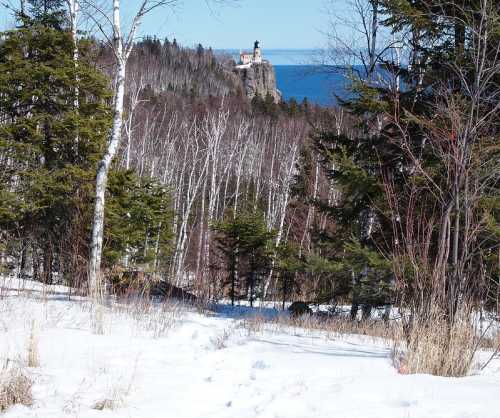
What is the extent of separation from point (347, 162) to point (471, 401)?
6085 millimetres

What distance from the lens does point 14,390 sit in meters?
3.39

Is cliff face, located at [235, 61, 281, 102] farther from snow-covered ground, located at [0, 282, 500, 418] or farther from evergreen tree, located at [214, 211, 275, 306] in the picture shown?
snow-covered ground, located at [0, 282, 500, 418]

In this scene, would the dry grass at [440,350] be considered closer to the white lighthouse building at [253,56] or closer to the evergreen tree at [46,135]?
the evergreen tree at [46,135]

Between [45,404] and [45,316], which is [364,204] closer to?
[45,316]

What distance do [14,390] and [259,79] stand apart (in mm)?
69265

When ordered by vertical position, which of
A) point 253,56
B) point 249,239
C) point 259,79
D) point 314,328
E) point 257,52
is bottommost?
point 314,328

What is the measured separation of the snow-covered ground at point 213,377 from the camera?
3379 mm

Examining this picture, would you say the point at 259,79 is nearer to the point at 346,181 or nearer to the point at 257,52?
the point at 257,52

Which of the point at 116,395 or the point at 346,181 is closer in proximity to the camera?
the point at 116,395

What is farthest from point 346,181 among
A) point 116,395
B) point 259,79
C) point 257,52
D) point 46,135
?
point 257,52

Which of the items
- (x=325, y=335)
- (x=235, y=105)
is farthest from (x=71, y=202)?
(x=235, y=105)

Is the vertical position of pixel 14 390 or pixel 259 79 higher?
pixel 259 79

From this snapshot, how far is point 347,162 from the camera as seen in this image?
9.09 m

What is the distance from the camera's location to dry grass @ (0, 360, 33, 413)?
3.31 m
